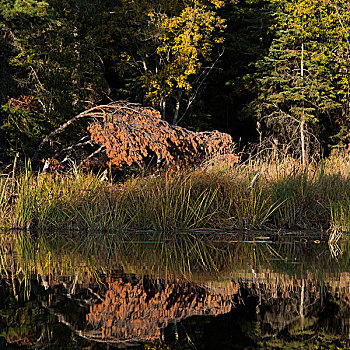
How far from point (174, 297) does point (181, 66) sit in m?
17.7

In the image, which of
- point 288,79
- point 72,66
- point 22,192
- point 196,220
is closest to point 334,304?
point 196,220

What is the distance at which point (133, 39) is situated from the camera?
22.0 meters

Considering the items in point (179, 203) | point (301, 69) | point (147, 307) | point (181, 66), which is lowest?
point (147, 307)

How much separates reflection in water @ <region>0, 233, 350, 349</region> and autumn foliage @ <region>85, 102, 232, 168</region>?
4693mm

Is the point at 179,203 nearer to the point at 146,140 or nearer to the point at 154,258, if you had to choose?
the point at 146,140

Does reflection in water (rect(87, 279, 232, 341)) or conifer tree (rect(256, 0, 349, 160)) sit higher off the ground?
conifer tree (rect(256, 0, 349, 160))

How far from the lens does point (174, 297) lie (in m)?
4.51

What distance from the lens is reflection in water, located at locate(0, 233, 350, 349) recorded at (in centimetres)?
343

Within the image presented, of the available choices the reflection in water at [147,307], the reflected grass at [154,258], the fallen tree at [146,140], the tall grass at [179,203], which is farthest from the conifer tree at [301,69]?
the reflection in water at [147,307]

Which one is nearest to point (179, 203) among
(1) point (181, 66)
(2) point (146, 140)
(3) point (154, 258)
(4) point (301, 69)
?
(2) point (146, 140)

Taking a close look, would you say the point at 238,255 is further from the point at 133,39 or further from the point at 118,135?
the point at 133,39

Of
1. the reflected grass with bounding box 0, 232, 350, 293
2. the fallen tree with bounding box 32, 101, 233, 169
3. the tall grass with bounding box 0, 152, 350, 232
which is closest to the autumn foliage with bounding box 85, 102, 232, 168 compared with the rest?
the fallen tree with bounding box 32, 101, 233, 169

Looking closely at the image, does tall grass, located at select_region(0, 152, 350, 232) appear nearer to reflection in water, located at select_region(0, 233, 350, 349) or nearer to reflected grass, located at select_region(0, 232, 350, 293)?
reflected grass, located at select_region(0, 232, 350, 293)

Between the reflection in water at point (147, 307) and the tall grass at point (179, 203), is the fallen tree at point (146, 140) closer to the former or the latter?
the tall grass at point (179, 203)
